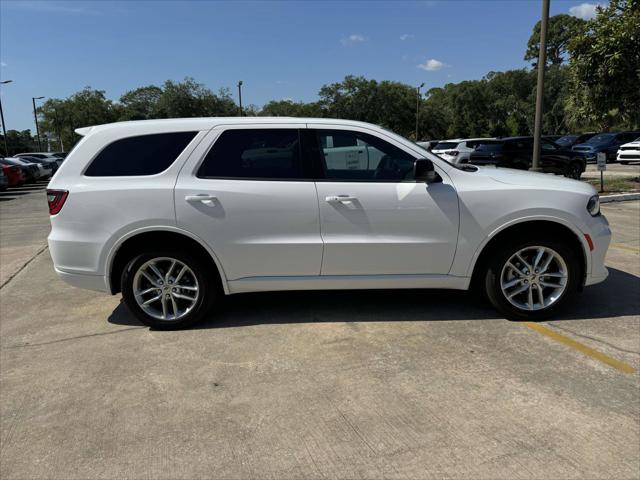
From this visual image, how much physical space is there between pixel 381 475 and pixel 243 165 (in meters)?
2.70

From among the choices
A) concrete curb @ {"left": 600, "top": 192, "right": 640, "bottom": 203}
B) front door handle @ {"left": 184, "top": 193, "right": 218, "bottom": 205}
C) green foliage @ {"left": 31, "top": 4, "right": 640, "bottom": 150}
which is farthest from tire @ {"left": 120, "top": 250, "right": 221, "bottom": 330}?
green foliage @ {"left": 31, "top": 4, "right": 640, "bottom": 150}

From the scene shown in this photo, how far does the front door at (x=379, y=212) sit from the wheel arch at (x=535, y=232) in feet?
1.05

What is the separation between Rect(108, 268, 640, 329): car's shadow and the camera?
14.8 ft

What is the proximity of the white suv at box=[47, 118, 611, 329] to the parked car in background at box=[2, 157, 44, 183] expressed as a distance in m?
22.7

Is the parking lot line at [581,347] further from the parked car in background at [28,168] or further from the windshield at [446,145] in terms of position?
the parked car in background at [28,168]

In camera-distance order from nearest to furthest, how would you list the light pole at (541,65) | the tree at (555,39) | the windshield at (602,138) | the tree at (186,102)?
the light pole at (541,65)
the windshield at (602,138)
the tree at (186,102)
the tree at (555,39)

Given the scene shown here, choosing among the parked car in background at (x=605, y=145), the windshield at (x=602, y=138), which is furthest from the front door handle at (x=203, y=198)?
the windshield at (x=602, y=138)

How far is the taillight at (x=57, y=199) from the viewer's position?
4152 millimetres

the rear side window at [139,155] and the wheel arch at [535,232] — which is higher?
the rear side window at [139,155]

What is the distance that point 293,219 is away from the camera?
4.14 meters

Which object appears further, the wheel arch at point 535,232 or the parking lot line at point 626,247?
the parking lot line at point 626,247

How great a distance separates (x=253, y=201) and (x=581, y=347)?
2840mm

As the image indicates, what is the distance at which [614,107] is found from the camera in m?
14.4

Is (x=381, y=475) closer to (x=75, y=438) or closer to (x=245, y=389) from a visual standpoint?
(x=245, y=389)
